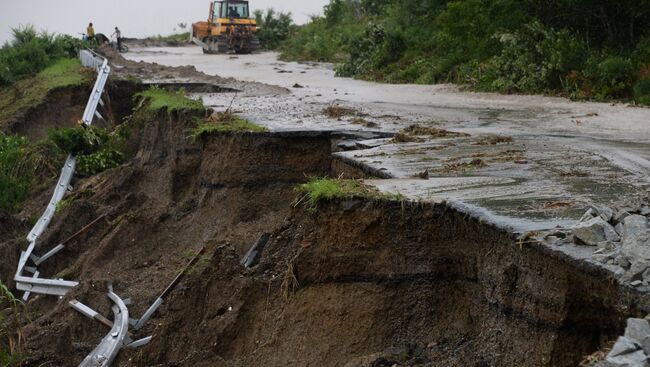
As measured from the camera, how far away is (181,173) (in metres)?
13.3

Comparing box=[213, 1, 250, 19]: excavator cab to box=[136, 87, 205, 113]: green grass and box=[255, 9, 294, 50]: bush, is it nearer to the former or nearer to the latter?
box=[255, 9, 294, 50]: bush

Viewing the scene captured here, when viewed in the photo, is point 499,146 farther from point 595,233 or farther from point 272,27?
point 272,27

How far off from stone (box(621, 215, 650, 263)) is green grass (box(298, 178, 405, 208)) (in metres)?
1.90

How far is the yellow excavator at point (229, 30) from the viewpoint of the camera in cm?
4153

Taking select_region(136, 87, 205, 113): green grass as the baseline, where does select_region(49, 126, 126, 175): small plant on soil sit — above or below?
below

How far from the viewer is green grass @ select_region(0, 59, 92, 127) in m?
21.4

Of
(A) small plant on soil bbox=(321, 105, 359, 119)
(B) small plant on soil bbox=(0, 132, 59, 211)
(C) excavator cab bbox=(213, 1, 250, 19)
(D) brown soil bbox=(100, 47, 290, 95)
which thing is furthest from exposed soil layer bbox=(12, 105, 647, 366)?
(C) excavator cab bbox=(213, 1, 250, 19)

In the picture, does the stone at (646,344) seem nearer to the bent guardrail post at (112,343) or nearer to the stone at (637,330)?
the stone at (637,330)

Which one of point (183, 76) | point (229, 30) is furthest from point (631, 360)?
point (229, 30)

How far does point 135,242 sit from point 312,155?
3.16m

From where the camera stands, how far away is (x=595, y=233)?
4.98 metres

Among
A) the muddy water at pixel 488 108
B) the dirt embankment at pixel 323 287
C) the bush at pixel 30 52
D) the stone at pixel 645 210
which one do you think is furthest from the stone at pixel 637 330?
the bush at pixel 30 52

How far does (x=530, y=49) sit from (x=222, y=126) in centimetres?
861

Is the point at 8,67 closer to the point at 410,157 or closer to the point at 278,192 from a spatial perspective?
the point at 278,192
